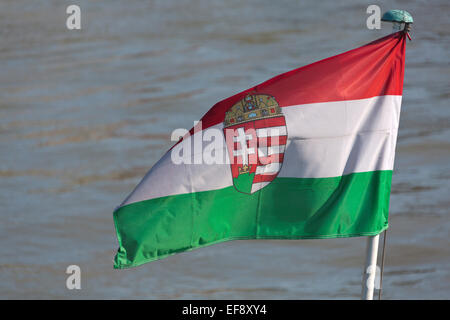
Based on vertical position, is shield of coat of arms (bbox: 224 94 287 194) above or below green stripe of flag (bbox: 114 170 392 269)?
above

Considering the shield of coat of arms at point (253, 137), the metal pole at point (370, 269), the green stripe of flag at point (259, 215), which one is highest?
the shield of coat of arms at point (253, 137)

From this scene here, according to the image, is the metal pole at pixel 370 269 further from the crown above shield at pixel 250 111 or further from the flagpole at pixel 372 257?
the crown above shield at pixel 250 111

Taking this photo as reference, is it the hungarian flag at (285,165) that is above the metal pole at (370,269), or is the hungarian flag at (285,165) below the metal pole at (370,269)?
above

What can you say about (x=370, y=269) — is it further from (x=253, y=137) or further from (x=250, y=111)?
(x=250, y=111)

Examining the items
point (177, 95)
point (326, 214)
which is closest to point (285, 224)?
point (326, 214)

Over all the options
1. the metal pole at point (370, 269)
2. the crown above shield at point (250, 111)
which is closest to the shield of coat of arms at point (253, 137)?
the crown above shield at point (250, 111)

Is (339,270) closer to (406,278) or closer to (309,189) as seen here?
(406,278)

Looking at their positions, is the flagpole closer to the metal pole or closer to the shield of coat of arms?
the metal pole

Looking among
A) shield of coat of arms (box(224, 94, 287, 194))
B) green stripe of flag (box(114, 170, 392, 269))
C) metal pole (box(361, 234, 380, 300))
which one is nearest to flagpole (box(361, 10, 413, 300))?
metal pole (box(361, 234, 380, 300))
